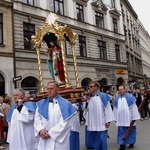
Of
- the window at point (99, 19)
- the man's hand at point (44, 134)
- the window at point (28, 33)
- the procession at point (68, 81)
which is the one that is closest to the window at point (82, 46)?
the procession at point (68, 81)

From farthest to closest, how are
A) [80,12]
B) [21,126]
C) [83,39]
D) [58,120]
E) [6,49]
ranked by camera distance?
[80,12]
[83,39]
[6,49]
[21,126]
[58,120]

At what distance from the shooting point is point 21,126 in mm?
5238

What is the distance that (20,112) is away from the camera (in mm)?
5199

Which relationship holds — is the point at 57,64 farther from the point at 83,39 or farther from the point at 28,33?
the point at 83,39

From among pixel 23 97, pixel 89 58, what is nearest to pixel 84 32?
pixel 89 58

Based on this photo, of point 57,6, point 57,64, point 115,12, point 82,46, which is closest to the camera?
point 57,64

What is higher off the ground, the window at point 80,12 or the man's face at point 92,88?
the window at point 80,12

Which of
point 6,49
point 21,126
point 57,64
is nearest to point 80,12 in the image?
point 6,49

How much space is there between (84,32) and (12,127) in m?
19.7

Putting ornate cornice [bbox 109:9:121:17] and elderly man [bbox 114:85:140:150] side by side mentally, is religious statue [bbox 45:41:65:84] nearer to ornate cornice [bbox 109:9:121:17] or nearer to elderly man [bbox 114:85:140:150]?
elderly man [bbox 114:85:140:150]

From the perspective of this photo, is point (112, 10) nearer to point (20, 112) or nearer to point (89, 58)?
point (89, 58)

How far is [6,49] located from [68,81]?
35.8ft

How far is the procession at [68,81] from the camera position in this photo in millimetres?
4796

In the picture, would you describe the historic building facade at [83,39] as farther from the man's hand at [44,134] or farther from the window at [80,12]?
the man's hand at [44,134]
